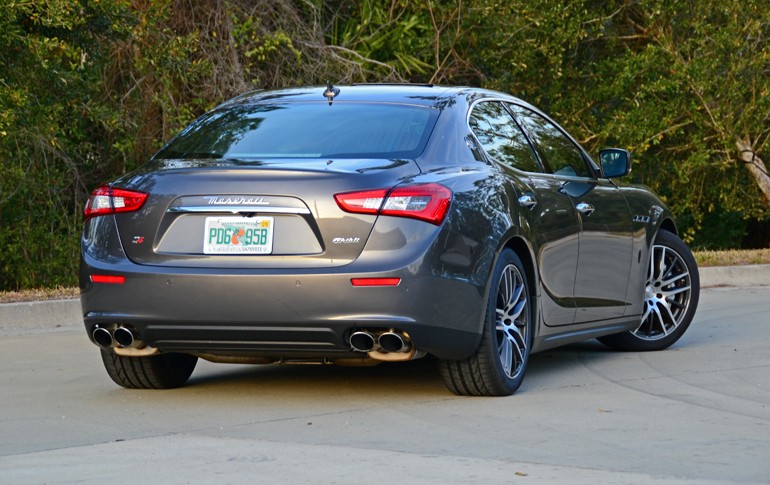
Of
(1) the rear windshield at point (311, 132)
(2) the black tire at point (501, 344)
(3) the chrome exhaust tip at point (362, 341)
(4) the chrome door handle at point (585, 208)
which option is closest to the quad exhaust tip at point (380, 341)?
(3) the chrome exhaust tip at point (362, 341)

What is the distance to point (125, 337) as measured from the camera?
22.7ft

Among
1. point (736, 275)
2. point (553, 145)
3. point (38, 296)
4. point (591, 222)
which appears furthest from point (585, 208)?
point (736, 275)

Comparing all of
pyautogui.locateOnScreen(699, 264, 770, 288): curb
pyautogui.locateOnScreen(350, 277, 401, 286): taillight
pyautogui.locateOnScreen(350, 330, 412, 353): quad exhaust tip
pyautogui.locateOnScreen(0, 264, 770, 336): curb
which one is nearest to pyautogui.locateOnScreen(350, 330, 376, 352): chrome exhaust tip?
pyautogui.locateOnScreen(350, 330, 412, 353): quad exhaust tip

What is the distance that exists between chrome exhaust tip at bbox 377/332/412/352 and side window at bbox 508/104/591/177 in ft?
6.40

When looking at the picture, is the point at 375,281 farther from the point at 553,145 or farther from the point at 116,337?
the point at 553,145

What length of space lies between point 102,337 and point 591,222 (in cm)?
289

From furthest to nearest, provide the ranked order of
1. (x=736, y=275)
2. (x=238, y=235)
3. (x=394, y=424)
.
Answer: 1. (x=736, y=275)
2. (x=238, y=235)
3. (x=394, y=424)

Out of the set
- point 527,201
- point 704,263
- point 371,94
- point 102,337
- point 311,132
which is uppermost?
point 371,94

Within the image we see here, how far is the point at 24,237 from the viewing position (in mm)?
17812

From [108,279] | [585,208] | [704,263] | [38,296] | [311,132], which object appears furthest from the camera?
[704,263]

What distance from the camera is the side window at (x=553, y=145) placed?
27.2 ft

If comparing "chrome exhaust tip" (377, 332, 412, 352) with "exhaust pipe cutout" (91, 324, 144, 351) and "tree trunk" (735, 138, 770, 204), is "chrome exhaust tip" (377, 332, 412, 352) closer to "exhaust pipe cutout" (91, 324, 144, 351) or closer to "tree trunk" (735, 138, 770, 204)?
"exhaust pipe cutout" (91, 324, 144, 351)

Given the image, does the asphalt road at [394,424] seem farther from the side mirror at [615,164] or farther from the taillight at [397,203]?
the side mirror at [615,164]

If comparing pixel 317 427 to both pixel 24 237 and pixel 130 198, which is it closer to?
pixel 130 198
